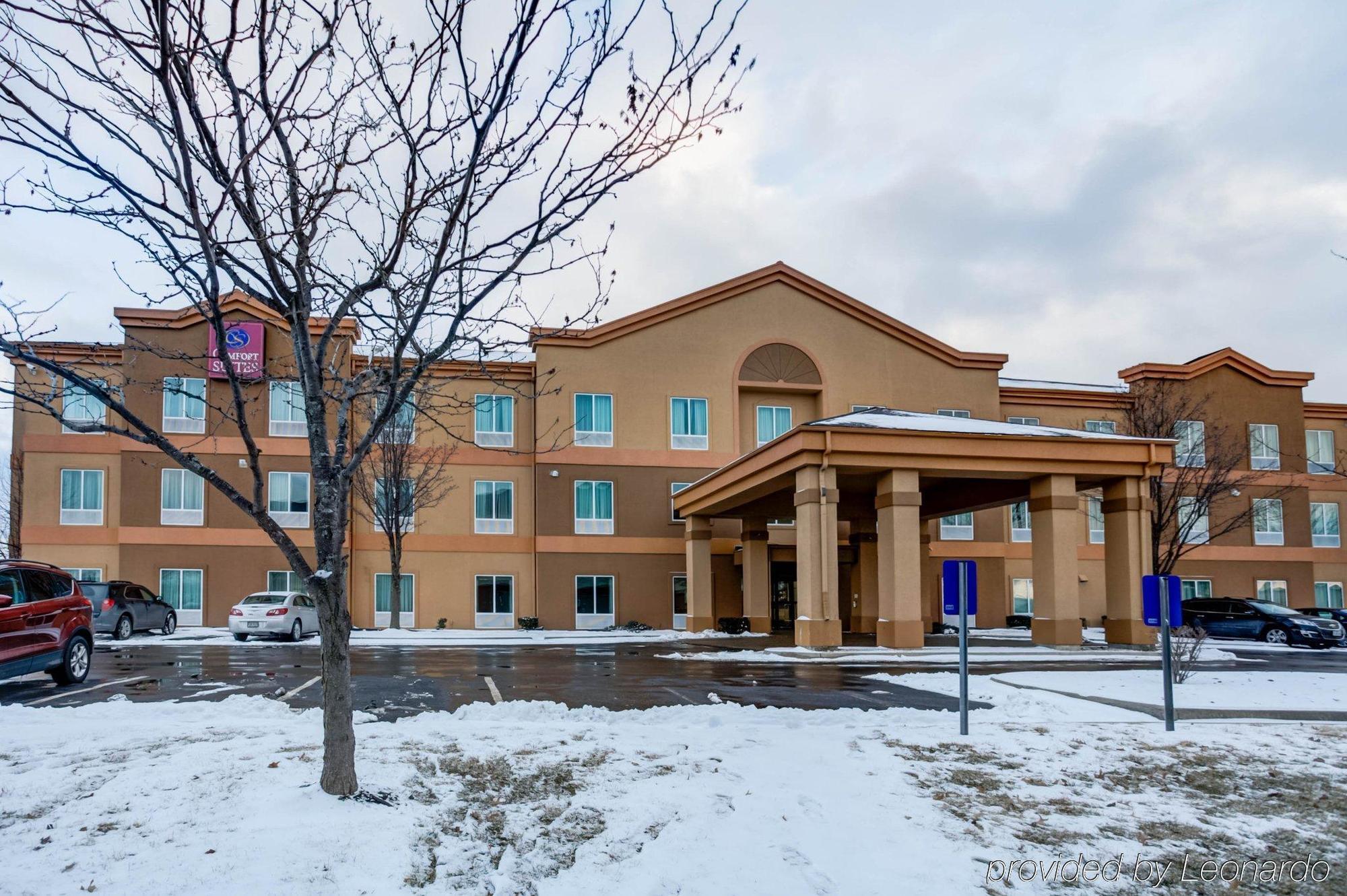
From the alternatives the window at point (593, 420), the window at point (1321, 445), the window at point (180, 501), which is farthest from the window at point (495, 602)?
the window at point (1321, 445)

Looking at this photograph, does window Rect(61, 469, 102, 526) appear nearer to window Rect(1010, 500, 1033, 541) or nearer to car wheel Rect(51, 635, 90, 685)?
car wheel Rect(51, 635, 90, 685)

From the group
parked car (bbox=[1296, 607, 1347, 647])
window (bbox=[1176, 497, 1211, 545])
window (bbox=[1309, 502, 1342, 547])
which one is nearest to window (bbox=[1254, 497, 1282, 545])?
window (bbox=[1309, 502, 1342, 547])

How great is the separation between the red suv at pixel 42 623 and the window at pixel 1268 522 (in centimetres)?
4300

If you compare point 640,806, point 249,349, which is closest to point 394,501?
point 249,349

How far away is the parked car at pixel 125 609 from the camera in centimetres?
2681

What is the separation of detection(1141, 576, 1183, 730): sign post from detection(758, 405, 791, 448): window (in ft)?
89.8

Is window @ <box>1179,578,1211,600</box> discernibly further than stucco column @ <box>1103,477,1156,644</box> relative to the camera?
Yes

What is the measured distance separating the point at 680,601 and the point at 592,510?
4.70 metres

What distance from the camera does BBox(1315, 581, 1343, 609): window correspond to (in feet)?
138

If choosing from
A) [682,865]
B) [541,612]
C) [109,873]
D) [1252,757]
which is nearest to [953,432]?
[1252,757]

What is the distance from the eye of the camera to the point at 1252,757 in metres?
9.39

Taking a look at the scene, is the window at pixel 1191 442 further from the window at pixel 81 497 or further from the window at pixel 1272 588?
the window at pixel 81 497

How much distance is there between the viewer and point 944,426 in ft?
84.4

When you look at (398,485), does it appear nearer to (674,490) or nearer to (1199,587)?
(674,490)
